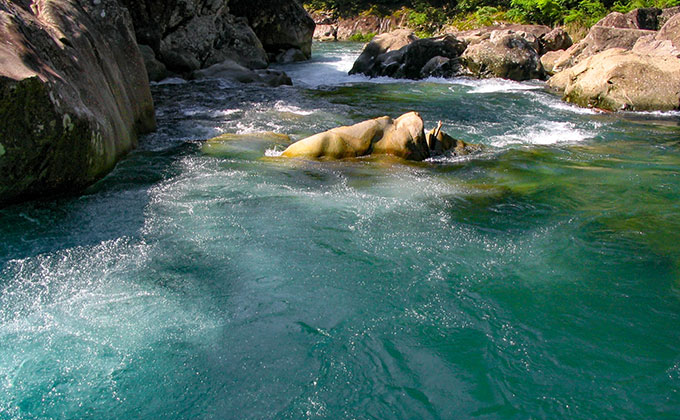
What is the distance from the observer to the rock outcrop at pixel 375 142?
695 centimetres

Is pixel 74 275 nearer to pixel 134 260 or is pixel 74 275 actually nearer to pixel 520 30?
pixel 134 260

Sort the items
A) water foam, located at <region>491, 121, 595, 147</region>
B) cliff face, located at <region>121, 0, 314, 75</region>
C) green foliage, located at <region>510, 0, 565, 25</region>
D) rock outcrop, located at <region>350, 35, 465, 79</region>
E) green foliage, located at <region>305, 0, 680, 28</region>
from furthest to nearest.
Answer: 1. green foliage, located at <region>510, 0, 565, 25</region>
2. green foliage, located at <region>305, 0, 680, 28</region>
3. rock outcrop, located at <region>350, 35, 465, 79</region>
4. cliff face, located at <region>121, 0, 314, 75</region>
5. water foam, located at <region>491, 121, 595, 147</region>

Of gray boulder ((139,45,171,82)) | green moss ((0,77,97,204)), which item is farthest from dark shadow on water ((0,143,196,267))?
gray boulder ((139,45,171,82))

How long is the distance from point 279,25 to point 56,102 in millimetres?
19932

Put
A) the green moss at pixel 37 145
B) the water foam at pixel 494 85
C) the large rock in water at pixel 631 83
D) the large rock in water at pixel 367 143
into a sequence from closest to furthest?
the green moss at pixel 37 145 → the large rock in water at pixel 367 143 → the large rock in water at pixel 631 83 → the water foam at pixel 494 85

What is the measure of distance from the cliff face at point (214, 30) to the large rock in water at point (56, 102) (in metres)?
9.47

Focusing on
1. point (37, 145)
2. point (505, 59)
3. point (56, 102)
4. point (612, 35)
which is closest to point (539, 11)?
point (612, 35)

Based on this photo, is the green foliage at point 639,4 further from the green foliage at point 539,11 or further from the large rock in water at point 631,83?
the large rock in water at point 631,83

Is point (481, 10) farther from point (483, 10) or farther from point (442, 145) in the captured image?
point (442, 145)

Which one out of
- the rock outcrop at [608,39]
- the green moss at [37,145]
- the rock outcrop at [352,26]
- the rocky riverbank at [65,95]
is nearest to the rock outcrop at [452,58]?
the rock outcrop at [608,39]

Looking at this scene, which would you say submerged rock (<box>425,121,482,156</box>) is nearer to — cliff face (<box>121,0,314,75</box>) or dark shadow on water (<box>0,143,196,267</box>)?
dark shadow on water (<box>0,143,196,267</box>)

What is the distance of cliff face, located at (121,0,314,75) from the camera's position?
16.4 m

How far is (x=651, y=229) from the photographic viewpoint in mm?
4684

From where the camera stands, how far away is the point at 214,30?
730 inches
